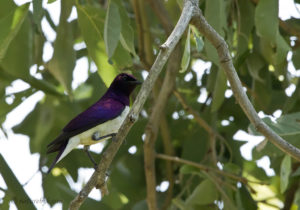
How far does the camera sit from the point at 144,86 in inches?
102

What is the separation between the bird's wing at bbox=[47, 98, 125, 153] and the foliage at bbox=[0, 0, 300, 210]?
0.64 feet

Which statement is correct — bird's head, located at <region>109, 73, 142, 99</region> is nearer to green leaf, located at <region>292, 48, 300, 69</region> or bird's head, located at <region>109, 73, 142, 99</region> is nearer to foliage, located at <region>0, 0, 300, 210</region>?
foliage, located at <region>0, 0, 300, 210</region>

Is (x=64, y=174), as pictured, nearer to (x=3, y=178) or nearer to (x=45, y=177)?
(x=45, y=177)

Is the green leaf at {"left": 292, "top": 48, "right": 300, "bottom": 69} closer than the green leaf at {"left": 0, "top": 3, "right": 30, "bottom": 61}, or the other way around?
the green leaf at {"left": 0, "top": 3, "right": 30, "bottom": 61}

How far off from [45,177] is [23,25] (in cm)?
109

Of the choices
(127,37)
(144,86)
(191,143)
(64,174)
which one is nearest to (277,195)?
(191,143)

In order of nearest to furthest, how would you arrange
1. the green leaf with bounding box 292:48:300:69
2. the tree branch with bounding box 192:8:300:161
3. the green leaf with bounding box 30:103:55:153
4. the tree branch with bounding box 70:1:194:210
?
the tree branch with bounding box 70:1:194:210 → the tree branch with bounding box 192:8:300:161 → the green leaf with bounding box 292:48:300:69 → the green leaf with bounding box 30:103:55:153

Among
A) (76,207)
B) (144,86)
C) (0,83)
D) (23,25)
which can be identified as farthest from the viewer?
(0,83)

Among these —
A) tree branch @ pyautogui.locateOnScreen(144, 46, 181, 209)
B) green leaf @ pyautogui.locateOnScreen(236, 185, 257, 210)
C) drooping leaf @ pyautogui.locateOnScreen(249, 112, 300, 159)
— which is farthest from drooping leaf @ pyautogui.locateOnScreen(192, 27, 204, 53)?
green leaf @ pyautogui.locateOnScreen(236, 185, 257, 210)

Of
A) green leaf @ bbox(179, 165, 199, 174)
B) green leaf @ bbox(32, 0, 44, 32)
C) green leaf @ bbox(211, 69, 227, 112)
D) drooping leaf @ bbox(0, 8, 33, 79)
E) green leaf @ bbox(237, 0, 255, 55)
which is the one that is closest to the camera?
Result: green leaf @ bbox(32, 0, 44, 32)

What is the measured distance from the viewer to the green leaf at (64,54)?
11.9ft

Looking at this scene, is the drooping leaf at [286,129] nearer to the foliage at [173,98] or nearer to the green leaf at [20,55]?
the foliage at [173,98]

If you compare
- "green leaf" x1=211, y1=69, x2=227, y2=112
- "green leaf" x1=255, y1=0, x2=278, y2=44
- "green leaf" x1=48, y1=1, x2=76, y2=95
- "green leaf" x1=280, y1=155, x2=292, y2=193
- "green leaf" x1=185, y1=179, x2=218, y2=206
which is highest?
"green leaf" x1=48, y1=1, x2=76, y2=95

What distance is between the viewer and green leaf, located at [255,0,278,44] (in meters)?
3.47
